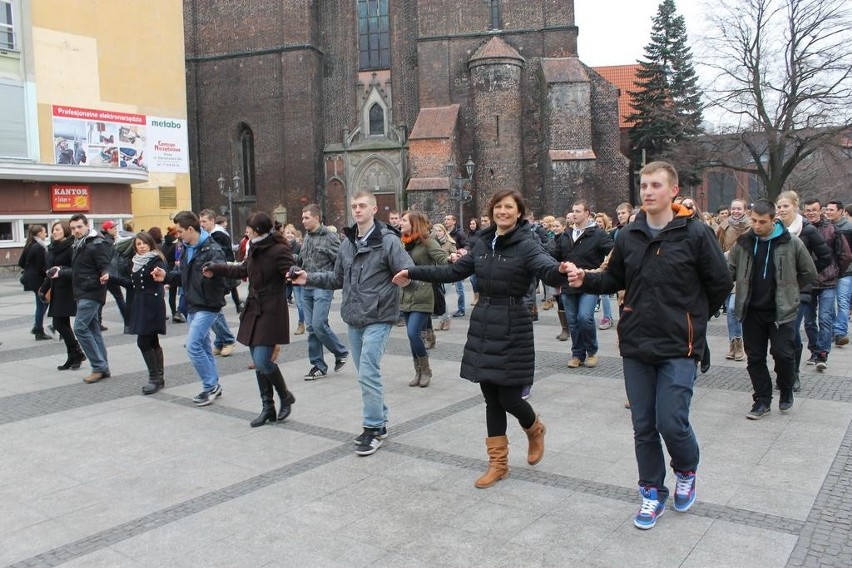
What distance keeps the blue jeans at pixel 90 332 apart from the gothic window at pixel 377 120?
30.1m

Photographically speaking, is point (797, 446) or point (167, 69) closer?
point (797, 446)

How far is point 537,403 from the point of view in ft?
22.8

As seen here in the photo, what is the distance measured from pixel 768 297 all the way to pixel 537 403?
2.26 metres

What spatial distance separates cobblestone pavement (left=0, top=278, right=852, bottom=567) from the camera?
3797mm

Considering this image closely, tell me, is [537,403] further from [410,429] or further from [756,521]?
[756,521]

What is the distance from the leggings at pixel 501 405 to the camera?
4.66 meters

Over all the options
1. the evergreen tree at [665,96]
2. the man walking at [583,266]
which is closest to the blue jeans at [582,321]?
the man walking at [583,266]

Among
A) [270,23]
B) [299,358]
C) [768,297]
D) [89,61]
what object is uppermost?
[270,23]

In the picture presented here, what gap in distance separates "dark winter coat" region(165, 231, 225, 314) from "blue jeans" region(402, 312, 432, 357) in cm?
200

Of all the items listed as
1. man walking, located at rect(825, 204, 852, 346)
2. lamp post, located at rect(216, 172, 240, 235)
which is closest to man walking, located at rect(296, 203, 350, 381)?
man walking, located at rect(825, 204, 852, 346)

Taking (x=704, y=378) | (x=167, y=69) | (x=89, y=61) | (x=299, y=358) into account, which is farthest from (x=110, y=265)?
(x=167, y=69)

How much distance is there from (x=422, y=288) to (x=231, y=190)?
32481 millimetres

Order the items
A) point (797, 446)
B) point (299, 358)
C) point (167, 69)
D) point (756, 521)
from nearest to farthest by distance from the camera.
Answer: point (756, 521)
point (797, 446)
point (299, 358)
point (167, 69)

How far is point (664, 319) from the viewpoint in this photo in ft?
13.0
